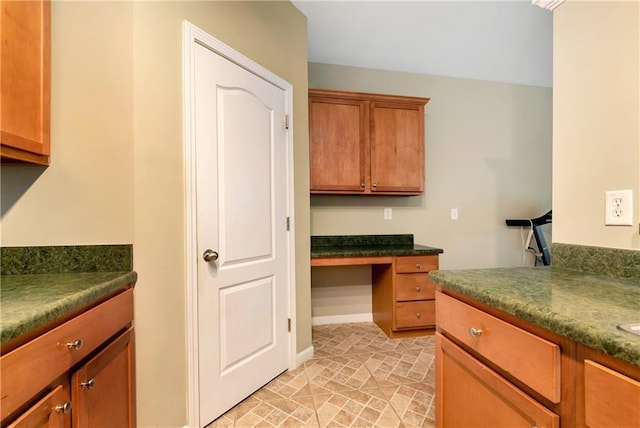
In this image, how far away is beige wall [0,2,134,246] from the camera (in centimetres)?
109

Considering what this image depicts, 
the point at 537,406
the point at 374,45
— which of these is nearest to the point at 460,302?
the point at 537,406

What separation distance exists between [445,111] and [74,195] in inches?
125

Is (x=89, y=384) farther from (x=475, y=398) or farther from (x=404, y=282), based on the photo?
(x=404, y=282)

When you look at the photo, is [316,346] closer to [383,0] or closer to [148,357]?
[148,357]

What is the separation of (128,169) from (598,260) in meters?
1.94

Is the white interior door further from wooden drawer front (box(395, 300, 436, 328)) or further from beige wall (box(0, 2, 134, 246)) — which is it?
wooden drawer front (box(395, 300, 436, 328))

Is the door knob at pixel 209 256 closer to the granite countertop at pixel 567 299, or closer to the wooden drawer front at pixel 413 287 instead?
the granite countertop at pixel 567 299

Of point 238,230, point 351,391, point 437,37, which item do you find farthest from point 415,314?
point 437,37

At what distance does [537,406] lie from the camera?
68 centimetres

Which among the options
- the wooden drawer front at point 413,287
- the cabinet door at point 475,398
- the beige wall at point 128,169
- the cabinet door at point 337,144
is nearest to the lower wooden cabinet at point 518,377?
the cabinet door at point 475,398

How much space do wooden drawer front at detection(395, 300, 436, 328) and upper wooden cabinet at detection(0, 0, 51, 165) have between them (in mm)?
2435

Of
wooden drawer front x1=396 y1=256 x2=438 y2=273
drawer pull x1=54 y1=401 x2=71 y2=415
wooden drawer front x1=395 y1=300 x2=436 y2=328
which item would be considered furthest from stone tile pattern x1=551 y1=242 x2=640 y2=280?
drawer pull x1=54 y1=401 x2=71 y2=415

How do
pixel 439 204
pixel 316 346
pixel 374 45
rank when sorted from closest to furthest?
pixel 316 346 → pixel 374 45 → pixel 439 204

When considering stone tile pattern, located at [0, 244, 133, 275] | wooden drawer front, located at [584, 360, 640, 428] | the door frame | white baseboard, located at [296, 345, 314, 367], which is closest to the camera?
wooden drawer front, located at [584, 360, 640, 428]
